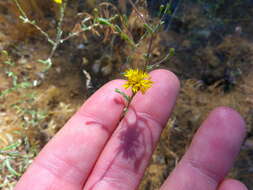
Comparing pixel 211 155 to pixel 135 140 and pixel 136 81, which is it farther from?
pixel 136 81

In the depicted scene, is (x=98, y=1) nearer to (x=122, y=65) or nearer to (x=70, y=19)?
(x=70, y=19)

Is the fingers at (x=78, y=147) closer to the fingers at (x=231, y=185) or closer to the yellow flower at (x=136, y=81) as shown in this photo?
the yellow flower at (x=136, y=81)

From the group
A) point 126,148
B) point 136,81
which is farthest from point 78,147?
point 136,81

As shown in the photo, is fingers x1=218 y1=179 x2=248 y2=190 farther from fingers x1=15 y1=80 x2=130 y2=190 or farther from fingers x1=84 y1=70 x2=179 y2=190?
fingers x1=15 y1=80 x2=130 y2=190

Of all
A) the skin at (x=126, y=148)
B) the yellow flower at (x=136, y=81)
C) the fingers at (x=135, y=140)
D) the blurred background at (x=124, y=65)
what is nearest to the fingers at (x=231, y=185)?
the skin at (x=126, y=148)

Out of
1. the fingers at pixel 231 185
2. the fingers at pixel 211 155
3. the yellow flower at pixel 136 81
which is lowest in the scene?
the fingers at pixel 231 185

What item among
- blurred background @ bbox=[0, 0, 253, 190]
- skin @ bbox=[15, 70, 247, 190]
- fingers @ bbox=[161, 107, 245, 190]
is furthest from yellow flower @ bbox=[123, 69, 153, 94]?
blurred background @ bbox=[0, 0, 253, 190]

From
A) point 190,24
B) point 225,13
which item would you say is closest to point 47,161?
point 190,24
